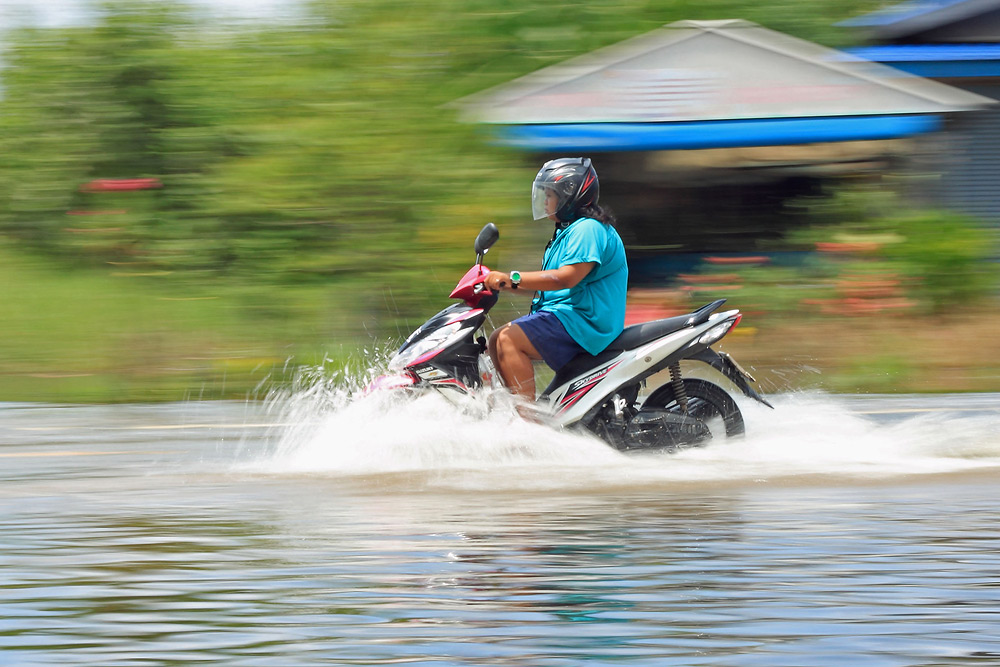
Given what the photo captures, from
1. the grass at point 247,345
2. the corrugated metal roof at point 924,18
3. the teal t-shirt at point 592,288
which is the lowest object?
the grass at point 247,345

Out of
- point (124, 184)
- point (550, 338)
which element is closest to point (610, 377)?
point (550, 338)

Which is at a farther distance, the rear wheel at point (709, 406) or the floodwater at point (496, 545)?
the rear wheel at point (709, 406)

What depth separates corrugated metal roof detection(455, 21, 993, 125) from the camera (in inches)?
637

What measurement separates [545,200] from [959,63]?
12168mm

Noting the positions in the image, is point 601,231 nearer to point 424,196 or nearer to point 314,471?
point 314,471

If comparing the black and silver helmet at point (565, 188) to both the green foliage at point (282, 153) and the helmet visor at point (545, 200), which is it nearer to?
the helmet visor at point (545, 200)

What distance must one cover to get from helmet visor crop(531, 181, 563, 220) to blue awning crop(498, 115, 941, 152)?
744 centimetres

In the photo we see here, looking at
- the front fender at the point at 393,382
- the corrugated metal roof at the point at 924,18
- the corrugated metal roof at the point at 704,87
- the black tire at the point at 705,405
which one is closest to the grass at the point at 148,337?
the corrugated metal roof at the point at 704,87

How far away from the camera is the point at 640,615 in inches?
179

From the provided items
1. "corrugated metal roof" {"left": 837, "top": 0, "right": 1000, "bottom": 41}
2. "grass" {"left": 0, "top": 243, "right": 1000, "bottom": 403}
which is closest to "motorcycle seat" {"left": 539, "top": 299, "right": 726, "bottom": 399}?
"grass" {"left": 0, "top": 243, "right": 1000, "bottom": 403}

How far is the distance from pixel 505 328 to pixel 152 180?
1067cm

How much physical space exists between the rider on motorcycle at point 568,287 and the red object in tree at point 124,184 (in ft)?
34.1

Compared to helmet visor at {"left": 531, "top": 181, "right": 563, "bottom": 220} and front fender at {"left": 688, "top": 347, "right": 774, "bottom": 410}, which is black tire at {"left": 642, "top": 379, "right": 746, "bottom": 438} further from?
helmet visor at {"left": 531, "top": 181, "right": 563, "bottom": 220}

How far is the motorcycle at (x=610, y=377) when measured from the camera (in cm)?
800
